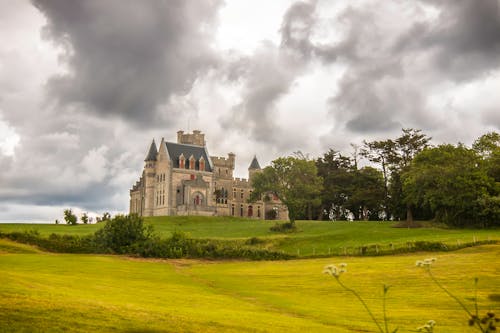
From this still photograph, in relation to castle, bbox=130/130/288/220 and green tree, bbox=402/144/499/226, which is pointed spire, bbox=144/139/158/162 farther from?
green tree, bbox=402/144/499/226

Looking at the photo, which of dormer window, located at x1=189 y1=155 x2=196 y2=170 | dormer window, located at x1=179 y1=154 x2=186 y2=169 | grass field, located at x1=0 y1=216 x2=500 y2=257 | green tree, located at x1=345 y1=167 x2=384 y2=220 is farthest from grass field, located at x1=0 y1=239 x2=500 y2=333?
dormer window, located at x1=189 y1=155 x2=196 y2=170

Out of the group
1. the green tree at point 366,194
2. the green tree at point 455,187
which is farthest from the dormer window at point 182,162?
the green tree at point 455,187

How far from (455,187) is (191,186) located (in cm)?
5155

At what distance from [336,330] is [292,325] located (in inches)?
64.2

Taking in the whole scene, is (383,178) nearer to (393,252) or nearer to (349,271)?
(393,252)

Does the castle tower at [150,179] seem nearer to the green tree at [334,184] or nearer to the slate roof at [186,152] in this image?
the slate roof at [186,152]

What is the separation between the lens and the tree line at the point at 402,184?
77.3 m

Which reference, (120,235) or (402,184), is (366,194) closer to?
(402,184)

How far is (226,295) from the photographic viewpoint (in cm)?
3266

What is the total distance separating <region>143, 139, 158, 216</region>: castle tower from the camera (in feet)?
382

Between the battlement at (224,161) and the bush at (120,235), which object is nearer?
the bush at (120,235)

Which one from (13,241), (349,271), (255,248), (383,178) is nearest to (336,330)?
(349,271)

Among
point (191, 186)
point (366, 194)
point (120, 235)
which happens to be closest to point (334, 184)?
point (366, 194)

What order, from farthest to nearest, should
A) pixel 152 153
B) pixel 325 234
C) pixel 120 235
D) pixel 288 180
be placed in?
pixel 152 153 → pixel 288 180 → pixel 325 234 → pixel 120 235
